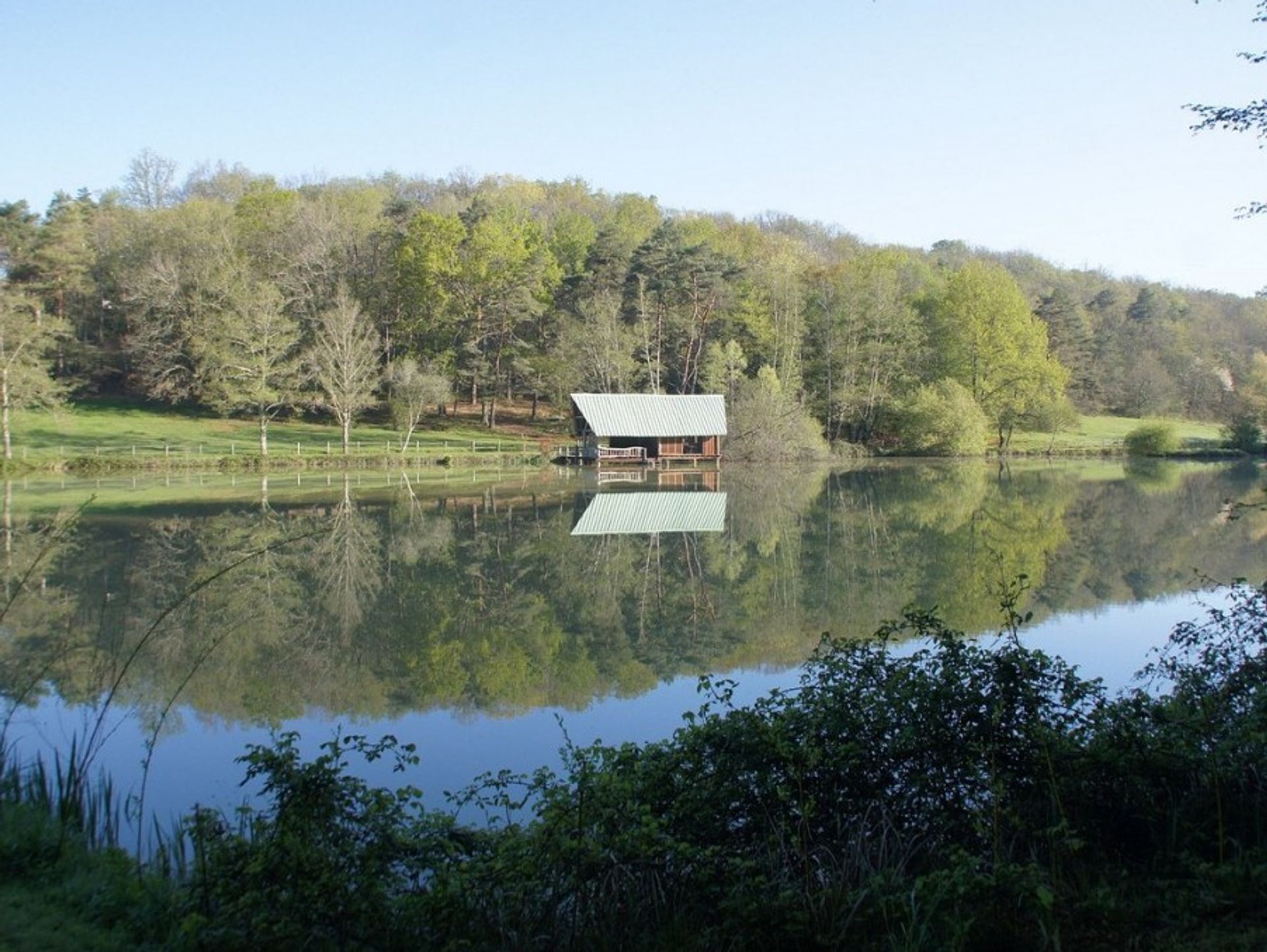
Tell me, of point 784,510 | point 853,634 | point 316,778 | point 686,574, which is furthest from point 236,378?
point 316,778

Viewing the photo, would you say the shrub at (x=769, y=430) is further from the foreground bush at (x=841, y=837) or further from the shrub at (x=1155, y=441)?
the foreground bush at (x=841, y=837)

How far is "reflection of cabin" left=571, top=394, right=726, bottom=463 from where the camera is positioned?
45.8 meters

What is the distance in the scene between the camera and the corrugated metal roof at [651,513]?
23.6 metres

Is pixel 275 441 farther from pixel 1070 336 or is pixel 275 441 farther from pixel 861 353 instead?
pixel 1070 336

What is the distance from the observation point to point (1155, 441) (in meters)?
51.9

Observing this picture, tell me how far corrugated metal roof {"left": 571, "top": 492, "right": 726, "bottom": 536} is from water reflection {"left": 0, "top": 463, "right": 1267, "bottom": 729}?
15cm

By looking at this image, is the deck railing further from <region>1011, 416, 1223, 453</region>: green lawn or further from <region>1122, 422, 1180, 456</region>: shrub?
<region>1122, 422, 1180, 456</region>: shrub

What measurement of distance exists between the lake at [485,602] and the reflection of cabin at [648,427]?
15780 millimetres

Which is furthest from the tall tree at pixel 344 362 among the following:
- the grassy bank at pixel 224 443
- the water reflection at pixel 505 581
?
the water reflection at pixel 505 581

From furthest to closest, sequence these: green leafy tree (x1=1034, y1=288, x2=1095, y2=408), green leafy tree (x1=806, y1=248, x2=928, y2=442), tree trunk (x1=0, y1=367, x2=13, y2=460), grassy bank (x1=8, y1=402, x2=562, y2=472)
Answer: green leafy tree (x1=1034, y1=288, x2=1095, y2=408)
green leafy tree (x1=806, y1=248, x2=928, y2=442)
grassy bank (x1=8, y1=402, x2=562, y2=472)
tree trunk (x1=0, y1=367, x2=13, y2=460)

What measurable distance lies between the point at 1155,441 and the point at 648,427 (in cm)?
2718

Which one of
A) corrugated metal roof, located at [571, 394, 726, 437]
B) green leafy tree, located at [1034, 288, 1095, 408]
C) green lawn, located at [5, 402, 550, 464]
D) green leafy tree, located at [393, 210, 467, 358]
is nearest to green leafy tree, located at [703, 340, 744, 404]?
corrugated metal roof, located at [571, 394, 726, 437]

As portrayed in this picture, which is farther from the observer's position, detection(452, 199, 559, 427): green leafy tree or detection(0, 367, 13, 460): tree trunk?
detection(452, 199, 559, 427): green leafy tree

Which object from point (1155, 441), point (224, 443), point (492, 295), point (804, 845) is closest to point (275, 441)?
point (224, 443)
